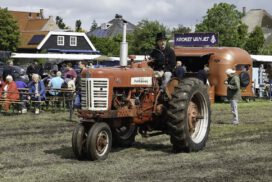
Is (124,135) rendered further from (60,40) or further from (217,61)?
(60,40)

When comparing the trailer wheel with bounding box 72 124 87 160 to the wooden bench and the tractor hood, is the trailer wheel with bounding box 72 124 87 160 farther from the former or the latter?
the wooden bench

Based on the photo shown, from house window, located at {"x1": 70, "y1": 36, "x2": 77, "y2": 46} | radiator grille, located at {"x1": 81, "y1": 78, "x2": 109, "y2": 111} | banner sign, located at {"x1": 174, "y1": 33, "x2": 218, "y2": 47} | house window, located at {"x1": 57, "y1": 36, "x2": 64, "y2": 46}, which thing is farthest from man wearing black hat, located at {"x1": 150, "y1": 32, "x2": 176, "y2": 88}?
house window, located at {"x1": 70, "y1": 36, "x2": 77, "y2": 46}

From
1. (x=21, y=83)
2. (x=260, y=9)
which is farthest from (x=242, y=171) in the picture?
(x=260, y=9)

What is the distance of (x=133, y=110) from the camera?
944 centimetres

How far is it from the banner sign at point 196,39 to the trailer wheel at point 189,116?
52.9 feet

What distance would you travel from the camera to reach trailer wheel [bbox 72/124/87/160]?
8.73 m

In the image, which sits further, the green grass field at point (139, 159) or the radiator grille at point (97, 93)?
the radiator grille at point (97, 93)

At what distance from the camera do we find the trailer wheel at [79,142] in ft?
28.6

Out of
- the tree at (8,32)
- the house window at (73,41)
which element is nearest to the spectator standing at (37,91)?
the tree at (8,32)

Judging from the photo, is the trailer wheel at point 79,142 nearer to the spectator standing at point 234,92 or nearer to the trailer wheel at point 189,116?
the trailer wheel at point 189,116

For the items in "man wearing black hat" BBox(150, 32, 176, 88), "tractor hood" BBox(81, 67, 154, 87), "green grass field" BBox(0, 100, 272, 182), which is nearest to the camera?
"green grass field" BBox(0, 100, 272, 182)

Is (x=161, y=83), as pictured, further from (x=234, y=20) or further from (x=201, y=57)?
(x=234, y=20)

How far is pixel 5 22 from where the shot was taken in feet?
213

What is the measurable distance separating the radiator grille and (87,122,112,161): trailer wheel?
0.30 meters
